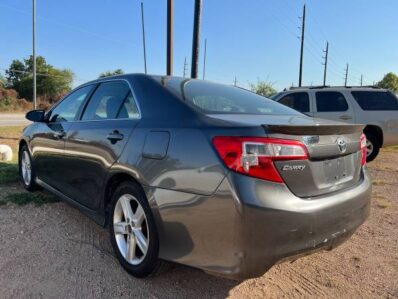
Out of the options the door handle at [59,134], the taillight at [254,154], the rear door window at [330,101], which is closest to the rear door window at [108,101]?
the door handle at [59,134]

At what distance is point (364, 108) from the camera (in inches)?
375

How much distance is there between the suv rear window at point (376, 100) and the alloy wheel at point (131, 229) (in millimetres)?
7884

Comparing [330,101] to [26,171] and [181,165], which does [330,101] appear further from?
[181,165]

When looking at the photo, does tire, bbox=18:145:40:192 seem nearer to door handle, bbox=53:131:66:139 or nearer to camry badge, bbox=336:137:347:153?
door handle, bbox=53:131:66:139

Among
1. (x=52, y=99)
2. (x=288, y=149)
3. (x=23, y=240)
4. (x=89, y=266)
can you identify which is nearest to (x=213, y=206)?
(x=288, y=149)

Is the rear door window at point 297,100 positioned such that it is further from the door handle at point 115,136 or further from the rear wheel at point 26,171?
the door handle at point 115,136

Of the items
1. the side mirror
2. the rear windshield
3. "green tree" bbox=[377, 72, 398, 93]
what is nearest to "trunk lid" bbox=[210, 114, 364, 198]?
the rear windshield

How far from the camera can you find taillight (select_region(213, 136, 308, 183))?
2.32 m

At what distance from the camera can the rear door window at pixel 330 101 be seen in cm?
968

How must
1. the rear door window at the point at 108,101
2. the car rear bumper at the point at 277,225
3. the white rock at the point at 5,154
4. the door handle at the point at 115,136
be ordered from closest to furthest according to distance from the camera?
the car rear bumper at the point at 277,225 → the door handle at the point at 115,136 → the rear door window at the point at 108,101 → the white rock at the point at 5,154

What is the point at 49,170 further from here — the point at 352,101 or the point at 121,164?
the point at 352,101

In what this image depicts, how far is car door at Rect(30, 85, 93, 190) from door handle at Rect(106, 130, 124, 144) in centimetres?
98

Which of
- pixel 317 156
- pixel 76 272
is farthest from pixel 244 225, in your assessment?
pixel 76 272

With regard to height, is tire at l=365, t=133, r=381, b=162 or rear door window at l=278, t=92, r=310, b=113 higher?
rear door window at l=278, t=92, r=310, b=113
